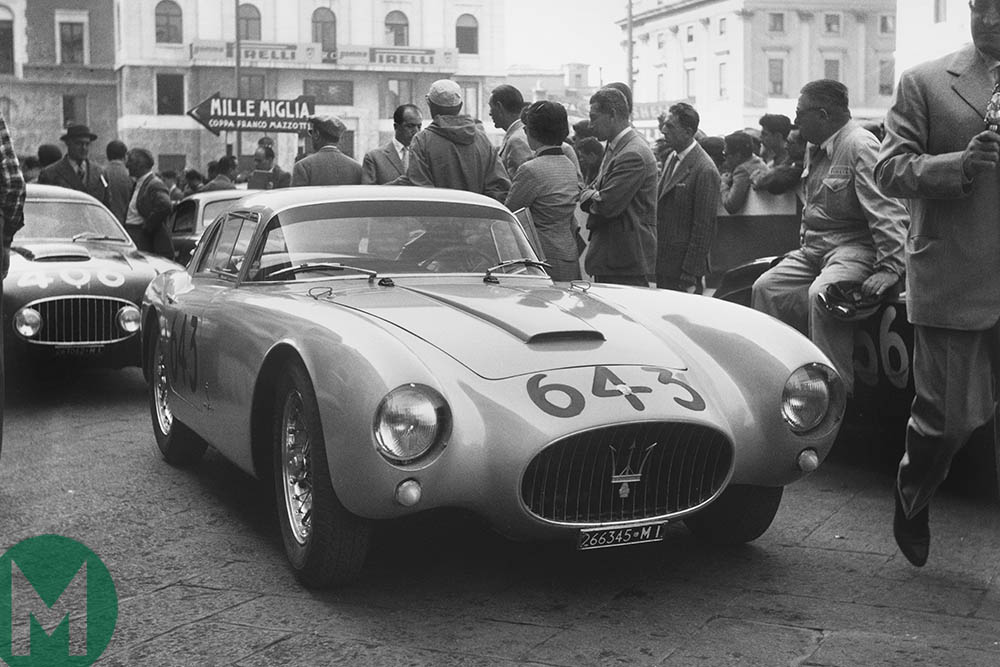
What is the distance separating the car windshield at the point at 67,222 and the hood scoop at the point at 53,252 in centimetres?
33

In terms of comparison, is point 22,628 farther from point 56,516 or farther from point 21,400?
point 21,400

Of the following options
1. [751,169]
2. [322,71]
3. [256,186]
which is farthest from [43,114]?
[751,169]

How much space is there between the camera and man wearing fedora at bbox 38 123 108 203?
12273 millimetres

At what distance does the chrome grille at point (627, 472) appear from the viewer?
3879 mm

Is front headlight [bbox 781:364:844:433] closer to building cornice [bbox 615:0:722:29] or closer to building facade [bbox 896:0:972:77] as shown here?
building facade [bbox 896:0:972:77]

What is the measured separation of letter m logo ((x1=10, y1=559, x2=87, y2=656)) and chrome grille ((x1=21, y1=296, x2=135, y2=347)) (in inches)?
151

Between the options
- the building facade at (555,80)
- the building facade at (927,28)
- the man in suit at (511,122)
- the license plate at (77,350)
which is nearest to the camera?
the license plate at (77,350)

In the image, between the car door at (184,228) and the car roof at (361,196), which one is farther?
the car door at (184,228)

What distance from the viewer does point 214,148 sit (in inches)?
2360

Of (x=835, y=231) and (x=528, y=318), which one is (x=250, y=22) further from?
(x=528, y=318)

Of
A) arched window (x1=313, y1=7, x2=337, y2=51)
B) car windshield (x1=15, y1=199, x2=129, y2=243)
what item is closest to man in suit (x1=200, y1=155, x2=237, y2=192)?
car windshield (x1=15, y1=199, x2=129, y2=243)

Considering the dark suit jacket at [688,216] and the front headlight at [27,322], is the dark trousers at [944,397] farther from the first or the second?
the front headlight at [27,322]

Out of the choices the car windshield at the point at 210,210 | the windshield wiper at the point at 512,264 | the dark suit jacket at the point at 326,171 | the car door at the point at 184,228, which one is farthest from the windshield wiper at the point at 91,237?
the windshield wiper at the point at 512,264

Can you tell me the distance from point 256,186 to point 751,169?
7463 mm
